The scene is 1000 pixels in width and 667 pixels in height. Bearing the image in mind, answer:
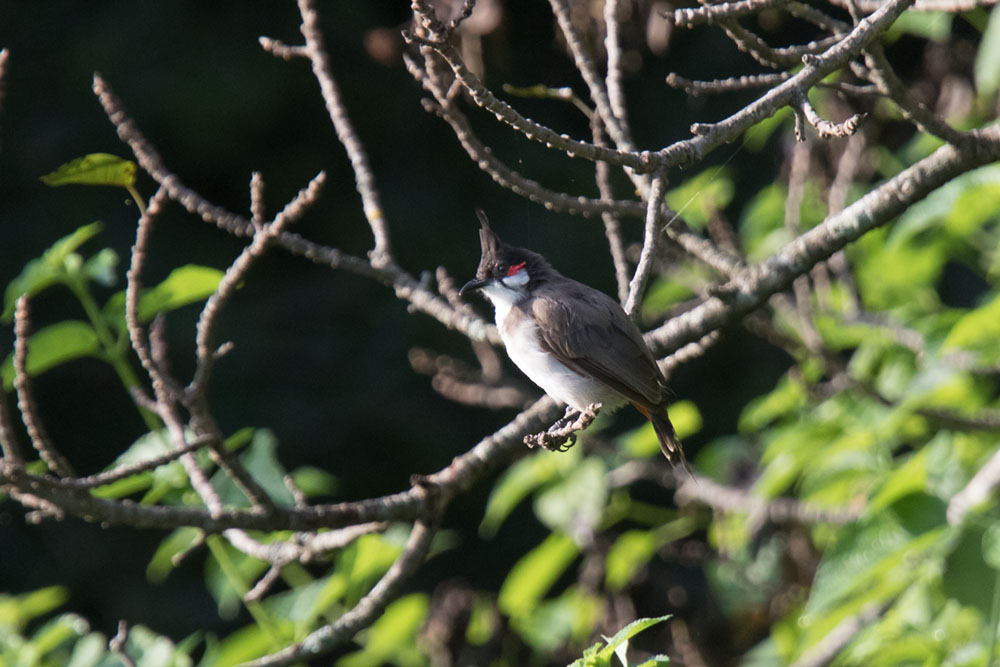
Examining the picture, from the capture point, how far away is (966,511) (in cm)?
254

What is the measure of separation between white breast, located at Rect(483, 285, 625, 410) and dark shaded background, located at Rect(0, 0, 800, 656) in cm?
412

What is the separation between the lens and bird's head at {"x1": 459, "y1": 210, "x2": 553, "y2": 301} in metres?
2.78

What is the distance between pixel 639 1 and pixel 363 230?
13.4 ft

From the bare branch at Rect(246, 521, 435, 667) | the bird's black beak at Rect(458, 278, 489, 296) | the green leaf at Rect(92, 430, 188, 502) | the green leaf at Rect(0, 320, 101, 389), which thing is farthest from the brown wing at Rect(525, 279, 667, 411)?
the green leaf at Rect(0, 320, 101, 389)

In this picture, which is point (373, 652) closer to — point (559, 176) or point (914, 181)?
point (914, 181)

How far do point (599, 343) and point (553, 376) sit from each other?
126 mm

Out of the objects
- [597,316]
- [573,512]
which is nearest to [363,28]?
[573,512]

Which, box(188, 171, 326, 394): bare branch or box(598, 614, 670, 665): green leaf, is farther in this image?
box(188, 171, 326, 394): bare branch

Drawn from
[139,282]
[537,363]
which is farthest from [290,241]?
[537,363]

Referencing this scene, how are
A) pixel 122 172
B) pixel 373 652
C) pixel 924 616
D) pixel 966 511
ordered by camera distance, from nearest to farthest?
pixel 122 172, pixel 966 511, pixel 924 616, pixel 373 652

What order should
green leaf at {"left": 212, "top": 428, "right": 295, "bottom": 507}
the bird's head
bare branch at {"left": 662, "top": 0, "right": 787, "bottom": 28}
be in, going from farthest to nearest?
the bird's head, green leaf at {"left": 212, "top": 428, "right": 295, "bottom": 507}, bare branch at {"left": 662, "top": 0, "right": 787, "bottom": 28}

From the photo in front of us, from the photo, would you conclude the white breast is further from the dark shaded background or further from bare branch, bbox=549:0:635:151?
the dark shaded background

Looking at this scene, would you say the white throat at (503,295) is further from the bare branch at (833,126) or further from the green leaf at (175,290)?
the bare branch at (833,126)

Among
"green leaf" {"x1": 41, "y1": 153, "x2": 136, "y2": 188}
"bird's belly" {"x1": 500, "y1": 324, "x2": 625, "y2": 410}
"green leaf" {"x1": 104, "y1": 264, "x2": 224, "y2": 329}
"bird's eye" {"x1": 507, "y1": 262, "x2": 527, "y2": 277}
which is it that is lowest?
"bird's belly" {"x1": 500, "y1": 324, "x2": 625, "y2": 410}
